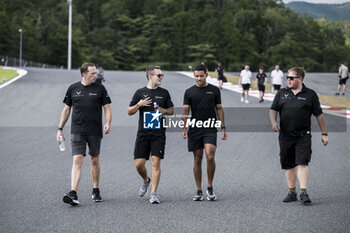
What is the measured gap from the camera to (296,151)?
796cm

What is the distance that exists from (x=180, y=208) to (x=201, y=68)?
2068 mm

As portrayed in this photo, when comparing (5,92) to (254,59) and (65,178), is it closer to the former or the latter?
(65,178)

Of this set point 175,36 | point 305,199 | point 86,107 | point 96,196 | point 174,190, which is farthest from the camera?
point 175,36

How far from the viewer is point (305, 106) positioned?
789 centimetres

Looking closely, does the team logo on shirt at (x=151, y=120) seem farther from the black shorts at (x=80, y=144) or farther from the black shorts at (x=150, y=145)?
the black shorts at (x=80, y=144)

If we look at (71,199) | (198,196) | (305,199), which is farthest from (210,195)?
(71,199)

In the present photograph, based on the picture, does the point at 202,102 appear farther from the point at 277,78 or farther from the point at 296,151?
the point at 277,78

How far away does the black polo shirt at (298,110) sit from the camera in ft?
25.9

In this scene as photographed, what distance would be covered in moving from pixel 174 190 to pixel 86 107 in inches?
76.9

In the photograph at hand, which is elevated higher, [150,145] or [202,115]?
[202,115]

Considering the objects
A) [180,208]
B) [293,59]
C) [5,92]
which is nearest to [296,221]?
[180,208]

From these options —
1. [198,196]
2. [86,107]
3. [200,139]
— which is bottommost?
[198,196]

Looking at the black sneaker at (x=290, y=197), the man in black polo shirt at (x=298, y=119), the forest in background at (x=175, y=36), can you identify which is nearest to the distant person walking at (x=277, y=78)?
the man in black polo shirt at (x=298, y=119)

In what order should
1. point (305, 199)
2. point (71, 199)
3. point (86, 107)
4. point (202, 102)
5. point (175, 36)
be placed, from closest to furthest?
point (71, 199) < point (305, 199) < point (86, 107) < point (202, 102) < point (175, 36)
